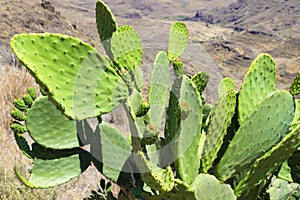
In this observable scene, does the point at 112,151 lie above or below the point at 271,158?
below

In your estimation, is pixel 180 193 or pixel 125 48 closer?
pixel 180 193

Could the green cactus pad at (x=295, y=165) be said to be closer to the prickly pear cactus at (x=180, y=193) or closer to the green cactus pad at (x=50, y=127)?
the prickly pear cactus at (x=180, y=193)

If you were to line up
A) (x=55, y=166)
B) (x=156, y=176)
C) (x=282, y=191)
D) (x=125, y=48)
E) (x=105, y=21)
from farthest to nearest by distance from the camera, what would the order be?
(x=282, y=191) < (x=55, y=166) < (x=105, y=21) < (x=125, y=48) < (x=156, y=176)

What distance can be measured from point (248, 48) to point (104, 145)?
50461 mm

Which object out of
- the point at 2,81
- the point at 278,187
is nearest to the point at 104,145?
the point at 278,187

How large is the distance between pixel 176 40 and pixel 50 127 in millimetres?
554

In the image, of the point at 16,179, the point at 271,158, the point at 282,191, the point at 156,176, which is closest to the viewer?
the point at 156,176

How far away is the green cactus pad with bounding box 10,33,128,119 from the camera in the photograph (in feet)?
3.36

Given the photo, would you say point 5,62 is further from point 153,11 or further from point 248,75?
point 153,11

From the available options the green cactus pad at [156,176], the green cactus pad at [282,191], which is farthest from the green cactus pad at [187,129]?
the green cactus pad at [282,191]

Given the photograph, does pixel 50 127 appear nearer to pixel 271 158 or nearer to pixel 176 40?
pixel 176 40

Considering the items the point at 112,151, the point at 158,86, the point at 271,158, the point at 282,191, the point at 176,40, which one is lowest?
the point at 282,191

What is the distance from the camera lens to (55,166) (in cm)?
149

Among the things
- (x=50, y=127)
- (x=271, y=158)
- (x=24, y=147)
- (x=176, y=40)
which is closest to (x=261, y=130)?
(x=271, y=158)
